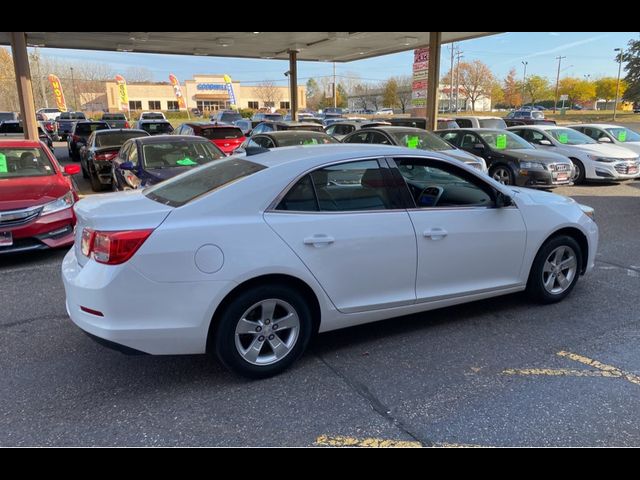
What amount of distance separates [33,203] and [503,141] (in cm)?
1072

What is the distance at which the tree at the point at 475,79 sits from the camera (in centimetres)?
9181

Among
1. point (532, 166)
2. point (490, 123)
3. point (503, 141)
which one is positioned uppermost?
point (490, 123)

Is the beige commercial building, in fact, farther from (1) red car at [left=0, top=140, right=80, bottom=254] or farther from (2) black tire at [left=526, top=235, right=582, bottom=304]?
(2) black tire at [left=526, top=235, right=582, bottom=304]

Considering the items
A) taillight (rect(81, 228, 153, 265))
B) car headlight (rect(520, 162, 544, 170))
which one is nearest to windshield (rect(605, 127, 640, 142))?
car headlight (rect(520, 162, 544, 170))

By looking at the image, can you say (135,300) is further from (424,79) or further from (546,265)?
(424,79)

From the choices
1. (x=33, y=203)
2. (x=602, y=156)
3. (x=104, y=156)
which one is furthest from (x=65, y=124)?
(x=602, y=156)

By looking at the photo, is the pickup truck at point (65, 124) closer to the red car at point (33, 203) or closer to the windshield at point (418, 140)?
the windshield at point (418, 140)

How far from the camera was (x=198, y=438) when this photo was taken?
2.77m

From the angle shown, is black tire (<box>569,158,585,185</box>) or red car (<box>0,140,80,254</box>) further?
black tire (<box>569,158,585,185</box>)

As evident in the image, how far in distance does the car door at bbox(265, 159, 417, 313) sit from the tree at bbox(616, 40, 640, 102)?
64.7 m

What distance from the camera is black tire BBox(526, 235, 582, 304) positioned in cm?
454

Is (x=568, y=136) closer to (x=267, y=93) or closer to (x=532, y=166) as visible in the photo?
(x=532, y=166)

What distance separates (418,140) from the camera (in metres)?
11.0
